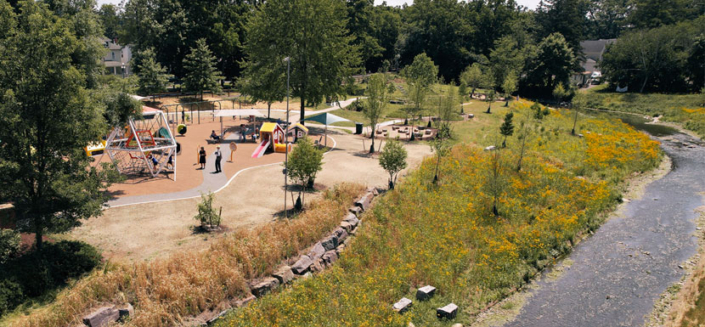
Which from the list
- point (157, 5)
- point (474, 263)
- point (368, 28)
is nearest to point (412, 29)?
point (368, 28)

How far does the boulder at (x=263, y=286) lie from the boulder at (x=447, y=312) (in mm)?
5398

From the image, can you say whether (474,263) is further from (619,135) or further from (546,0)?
(546,0)

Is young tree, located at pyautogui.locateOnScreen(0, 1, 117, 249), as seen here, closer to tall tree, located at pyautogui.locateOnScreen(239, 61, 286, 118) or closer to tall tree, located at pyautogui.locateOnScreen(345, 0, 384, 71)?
tall tree, located at pyautogui.locateOnScreen(239, 61, 286, 118)

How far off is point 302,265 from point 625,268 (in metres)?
13.5

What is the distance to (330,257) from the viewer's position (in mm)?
16938

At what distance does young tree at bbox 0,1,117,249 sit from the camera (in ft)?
45.9

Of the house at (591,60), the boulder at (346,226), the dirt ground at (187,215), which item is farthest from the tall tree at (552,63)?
the boulder at (346,226)

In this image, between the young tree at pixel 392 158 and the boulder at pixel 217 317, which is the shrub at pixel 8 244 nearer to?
the boulder at pixel 217 317

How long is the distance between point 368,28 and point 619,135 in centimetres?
5268

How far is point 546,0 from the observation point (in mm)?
84938

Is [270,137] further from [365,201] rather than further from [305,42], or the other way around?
[365,201]

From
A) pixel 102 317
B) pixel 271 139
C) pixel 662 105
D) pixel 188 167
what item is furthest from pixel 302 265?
pixel 662 105

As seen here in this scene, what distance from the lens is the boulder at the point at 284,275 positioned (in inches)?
594

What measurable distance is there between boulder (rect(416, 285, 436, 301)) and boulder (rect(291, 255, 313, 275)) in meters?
3.97
